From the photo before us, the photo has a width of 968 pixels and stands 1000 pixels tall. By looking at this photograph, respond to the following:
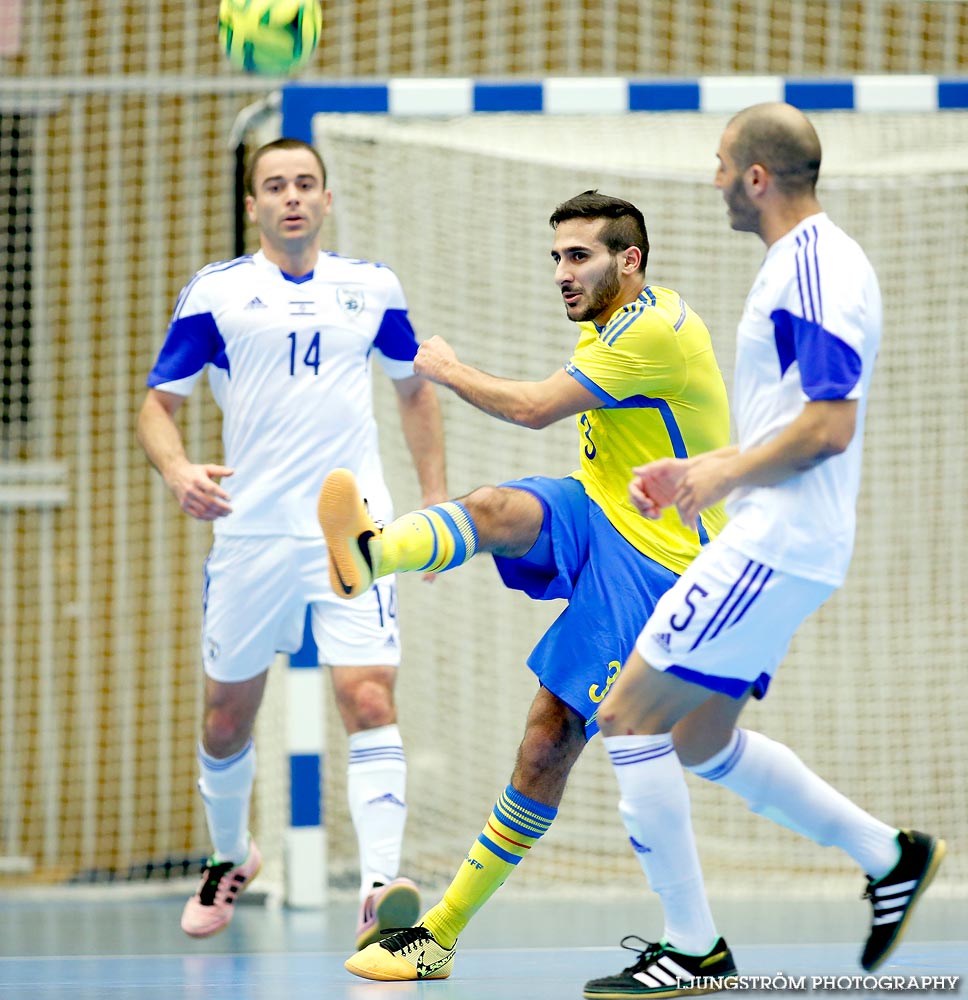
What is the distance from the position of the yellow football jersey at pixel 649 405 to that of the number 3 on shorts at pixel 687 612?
1.95 feet

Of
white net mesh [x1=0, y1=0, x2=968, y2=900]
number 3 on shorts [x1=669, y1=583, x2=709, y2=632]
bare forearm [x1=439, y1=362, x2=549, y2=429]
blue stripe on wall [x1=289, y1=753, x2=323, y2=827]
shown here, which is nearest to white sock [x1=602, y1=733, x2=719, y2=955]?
number 3 on shorts [x1=669, y1=583, x2=709, y2=632]

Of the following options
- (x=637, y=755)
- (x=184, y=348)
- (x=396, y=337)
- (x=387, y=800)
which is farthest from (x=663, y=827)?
(x=184, y=348)

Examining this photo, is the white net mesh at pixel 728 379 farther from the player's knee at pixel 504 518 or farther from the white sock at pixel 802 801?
the white sock at pixel 802 801

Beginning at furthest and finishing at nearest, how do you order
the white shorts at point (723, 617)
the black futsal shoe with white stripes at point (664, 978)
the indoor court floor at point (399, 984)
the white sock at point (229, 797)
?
the white sock at point (229, 797), the indoor court floor at point (399, 984), the black futsal shoe with white stripes at point (664, 978), the white shorts at point (723, 617)

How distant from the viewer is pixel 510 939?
15.4ft

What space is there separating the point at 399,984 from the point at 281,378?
181cm

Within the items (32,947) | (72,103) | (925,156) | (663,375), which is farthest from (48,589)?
(663,375)

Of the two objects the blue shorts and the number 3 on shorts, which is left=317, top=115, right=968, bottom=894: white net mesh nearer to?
the blue shorts

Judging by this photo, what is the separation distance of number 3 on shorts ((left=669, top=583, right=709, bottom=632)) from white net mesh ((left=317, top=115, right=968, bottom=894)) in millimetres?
3610

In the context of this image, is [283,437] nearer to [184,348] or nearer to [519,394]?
[184,348]

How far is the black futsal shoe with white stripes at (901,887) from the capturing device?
3182 millimetres

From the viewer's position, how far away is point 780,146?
3.08 meters

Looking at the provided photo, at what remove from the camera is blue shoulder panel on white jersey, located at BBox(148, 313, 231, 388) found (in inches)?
178

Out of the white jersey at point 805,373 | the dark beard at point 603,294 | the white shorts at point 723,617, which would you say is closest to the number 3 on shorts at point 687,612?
the white shorts at point 723,617
